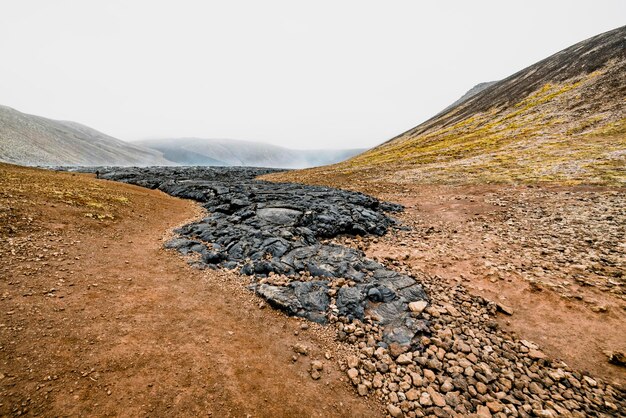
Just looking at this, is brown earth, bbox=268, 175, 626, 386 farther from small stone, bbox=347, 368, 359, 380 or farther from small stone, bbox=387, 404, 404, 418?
small stone, bbox=347, 368, 359, 380

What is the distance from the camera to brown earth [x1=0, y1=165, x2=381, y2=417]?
20.0 feet

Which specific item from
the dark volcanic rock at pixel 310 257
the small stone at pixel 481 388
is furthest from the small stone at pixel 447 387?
the dark volcanic rock at pixel 310 257

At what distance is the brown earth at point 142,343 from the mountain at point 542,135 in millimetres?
33717

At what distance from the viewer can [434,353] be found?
7.76m

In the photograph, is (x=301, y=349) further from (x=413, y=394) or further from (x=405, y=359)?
(x=413, y=394)

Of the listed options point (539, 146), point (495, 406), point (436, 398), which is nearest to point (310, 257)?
point (436, 398)

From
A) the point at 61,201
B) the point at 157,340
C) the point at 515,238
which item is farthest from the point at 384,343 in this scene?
the point at 61,201

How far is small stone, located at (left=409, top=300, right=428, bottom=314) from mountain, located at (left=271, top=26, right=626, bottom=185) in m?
28.5

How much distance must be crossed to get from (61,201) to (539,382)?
28118 millimetres

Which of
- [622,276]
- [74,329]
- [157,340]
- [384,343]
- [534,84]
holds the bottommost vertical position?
[622,276]

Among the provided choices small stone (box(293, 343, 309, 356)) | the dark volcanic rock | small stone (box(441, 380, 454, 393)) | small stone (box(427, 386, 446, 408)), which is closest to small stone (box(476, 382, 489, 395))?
small stone (box(441, 380, 454, 393))

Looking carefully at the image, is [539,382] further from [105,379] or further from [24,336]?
[24,336]

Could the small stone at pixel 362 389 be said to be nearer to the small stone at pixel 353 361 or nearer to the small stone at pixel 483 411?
the small stone at pixel 353 361

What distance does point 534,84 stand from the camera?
299 feet
